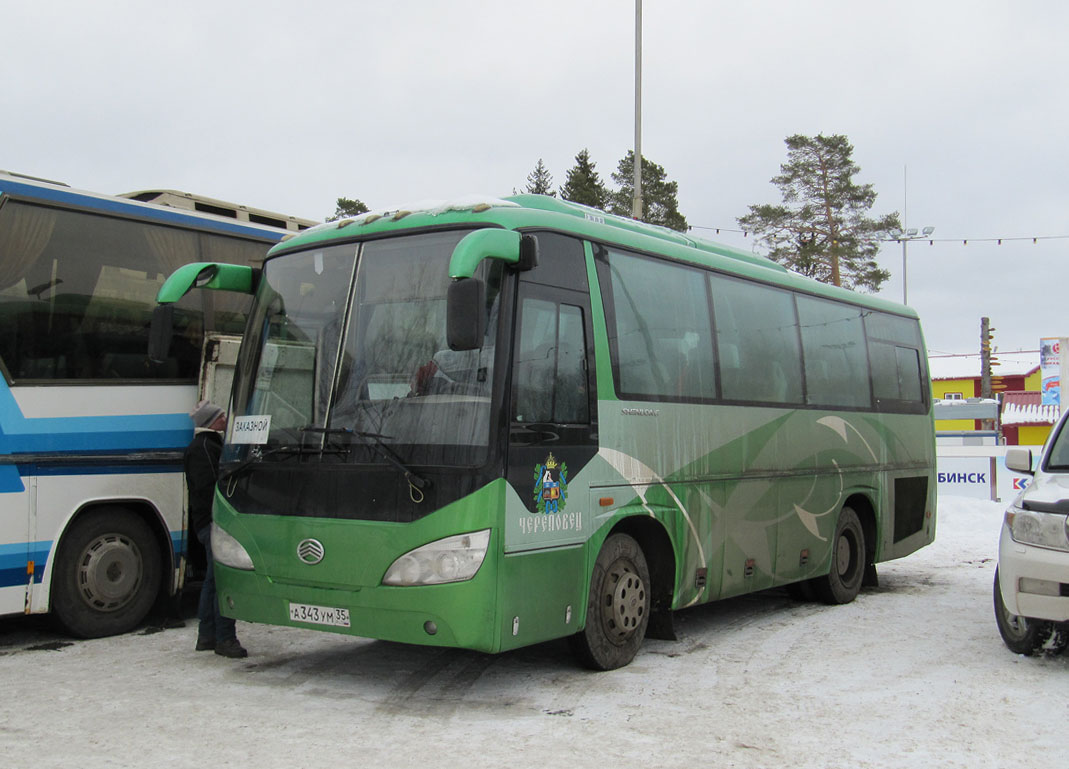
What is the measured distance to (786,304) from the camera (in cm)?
1053

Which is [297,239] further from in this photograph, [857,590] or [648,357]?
[857,590]

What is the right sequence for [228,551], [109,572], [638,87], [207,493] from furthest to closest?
[638,87], [109,572], [207,493], [228,551]

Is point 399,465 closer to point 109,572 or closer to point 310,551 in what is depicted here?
point 310,551

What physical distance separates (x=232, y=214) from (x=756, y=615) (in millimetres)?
6485

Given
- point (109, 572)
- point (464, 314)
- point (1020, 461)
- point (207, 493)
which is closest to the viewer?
point (464, 314)

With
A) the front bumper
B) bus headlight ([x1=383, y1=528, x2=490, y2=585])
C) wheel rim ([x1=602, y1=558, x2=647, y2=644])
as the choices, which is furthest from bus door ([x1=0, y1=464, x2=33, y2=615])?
the front bumper

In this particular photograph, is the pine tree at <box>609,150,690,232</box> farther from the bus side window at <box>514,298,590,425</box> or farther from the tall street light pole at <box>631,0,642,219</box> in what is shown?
the bus side window at <box>514,298,590,425</box>

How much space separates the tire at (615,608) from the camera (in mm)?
7469

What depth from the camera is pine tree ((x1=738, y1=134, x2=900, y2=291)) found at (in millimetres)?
45625

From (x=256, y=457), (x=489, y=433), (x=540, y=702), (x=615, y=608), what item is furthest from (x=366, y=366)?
(x=615, y=608)

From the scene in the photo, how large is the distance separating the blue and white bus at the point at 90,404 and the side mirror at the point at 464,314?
128 inches

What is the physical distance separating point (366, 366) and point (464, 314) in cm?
104

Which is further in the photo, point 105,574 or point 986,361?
point 986,361

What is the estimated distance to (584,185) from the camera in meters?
56.7
